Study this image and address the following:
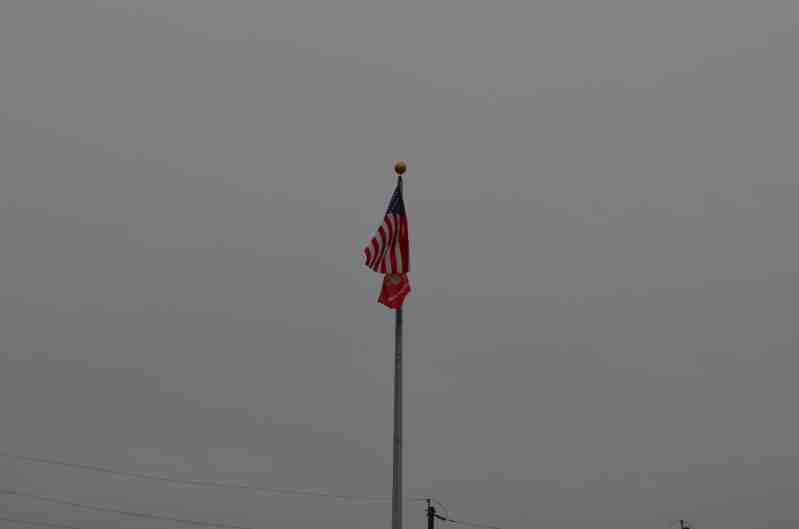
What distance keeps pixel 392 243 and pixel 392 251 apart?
0.20m

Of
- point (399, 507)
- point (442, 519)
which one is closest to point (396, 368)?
point (399, 507)

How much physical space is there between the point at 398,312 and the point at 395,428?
2905mm

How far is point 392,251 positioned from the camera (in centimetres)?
2434

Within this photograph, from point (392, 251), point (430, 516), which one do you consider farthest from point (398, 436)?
point (430, 516)

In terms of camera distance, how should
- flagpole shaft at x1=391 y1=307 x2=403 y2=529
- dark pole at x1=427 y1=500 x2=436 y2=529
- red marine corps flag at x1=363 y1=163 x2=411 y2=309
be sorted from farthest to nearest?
1. dark pole at x1=427 y1=500 x2=436 y2=529
2. red marine corps flag at x1=363 y1=163 x2=411 y2=309
3. flagpole shaft at x1=391 y1=307 x2=403 y2=529

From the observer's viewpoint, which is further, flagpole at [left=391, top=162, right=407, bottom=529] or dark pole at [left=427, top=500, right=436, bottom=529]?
dark pole at [left=427, top=500, right=436, bottom=529]

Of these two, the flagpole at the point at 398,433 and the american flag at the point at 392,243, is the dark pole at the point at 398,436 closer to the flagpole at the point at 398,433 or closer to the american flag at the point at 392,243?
the flagpole at the point at 398,433

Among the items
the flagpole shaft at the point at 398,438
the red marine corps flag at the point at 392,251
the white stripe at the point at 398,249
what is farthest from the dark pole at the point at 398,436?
the white stripe at the point at 398,249

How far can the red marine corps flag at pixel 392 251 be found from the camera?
2417 centimetres

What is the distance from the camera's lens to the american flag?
2427 cm

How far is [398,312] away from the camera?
24.0m

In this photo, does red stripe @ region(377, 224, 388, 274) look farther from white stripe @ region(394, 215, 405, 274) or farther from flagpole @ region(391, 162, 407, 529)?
flagpole @ region(391, 162, 407, 529)

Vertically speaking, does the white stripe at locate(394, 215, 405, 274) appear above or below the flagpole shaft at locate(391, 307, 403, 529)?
above

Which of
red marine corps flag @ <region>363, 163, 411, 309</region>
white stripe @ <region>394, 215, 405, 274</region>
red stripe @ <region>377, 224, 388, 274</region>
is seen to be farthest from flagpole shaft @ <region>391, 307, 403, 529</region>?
red stripe @ <region>377, 224, 388, 274</region>
